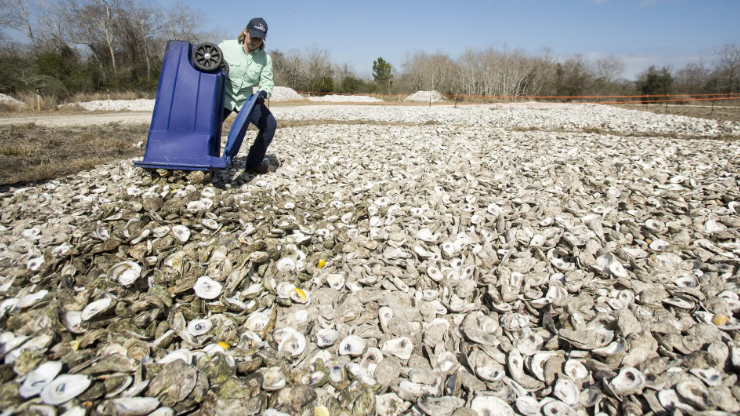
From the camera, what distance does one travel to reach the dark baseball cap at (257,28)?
360 centimetres

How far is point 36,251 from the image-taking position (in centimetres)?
236

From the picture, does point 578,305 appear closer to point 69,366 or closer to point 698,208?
point 698,208

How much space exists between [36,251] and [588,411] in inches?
131

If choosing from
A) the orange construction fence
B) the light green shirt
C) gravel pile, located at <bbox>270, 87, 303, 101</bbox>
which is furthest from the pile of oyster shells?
gravel pile, located at <bbox>270, 87, 303, 101</bbox>

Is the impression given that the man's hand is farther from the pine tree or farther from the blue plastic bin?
the pine tree

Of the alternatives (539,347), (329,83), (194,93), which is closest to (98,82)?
Answer: (329,83)

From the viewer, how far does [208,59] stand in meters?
3.43

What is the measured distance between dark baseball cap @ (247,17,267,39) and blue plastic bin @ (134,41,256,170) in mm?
563

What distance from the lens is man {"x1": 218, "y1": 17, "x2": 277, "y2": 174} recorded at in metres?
3.68

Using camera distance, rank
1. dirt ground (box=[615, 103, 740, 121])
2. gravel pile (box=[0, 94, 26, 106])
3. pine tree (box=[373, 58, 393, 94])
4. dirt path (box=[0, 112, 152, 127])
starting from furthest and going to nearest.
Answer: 1. pine tree (box=[373, 58, 393, 94])
2. gravel pile (box=[0, 94, 26, 106])
3. dirt ground (box=[615, 103, 740, 121])
4. dirt path (box=[0, 112, 152, 127])

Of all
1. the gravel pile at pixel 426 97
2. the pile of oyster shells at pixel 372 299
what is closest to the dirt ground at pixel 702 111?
the pile of oyster shells at pixel 372 299

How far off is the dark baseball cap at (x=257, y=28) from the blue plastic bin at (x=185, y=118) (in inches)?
22.2

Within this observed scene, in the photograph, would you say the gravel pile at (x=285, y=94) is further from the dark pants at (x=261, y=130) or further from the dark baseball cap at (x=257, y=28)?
the dark baseball cap at (x=257, y=28)

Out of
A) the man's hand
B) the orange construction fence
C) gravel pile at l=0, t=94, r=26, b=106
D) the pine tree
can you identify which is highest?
the pine tree
